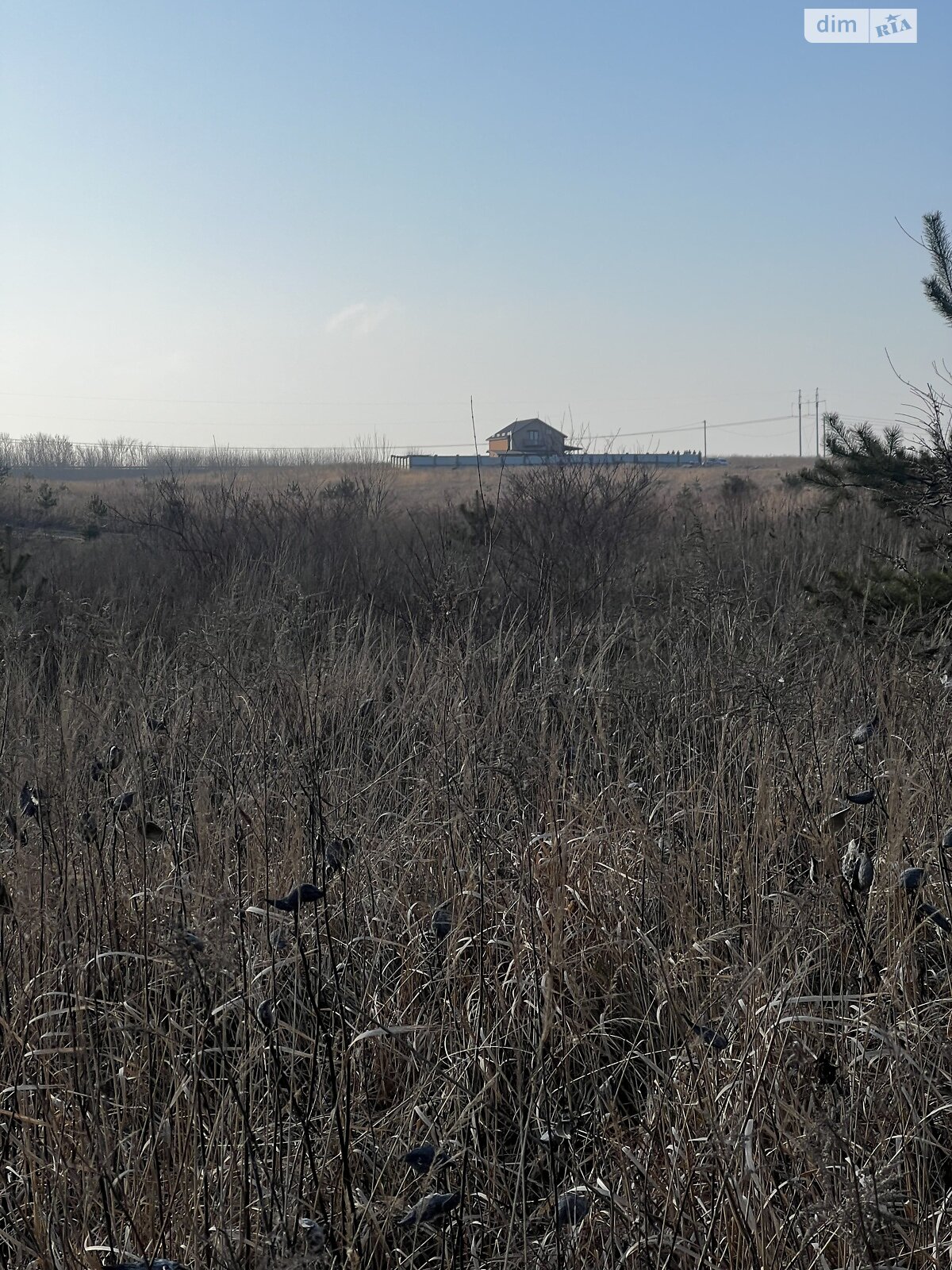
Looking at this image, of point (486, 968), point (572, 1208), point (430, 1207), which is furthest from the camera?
point (486, 968)

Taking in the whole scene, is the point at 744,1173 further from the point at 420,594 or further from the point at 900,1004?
the point at 420,594

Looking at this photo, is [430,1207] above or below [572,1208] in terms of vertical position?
above

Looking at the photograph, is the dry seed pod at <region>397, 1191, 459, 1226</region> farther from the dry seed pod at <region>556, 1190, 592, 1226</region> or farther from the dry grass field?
the dry seed pod at <region>556, 1190, 592, 1226</region>

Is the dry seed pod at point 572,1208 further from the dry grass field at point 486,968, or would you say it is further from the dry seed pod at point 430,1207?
the dry seed pod at point 430,1207

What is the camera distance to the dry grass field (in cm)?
190

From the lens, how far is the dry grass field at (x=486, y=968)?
6.23 feet

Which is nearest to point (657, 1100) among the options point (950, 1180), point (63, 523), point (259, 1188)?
point (950, 1180)

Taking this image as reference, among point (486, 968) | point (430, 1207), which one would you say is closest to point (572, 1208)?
point (430, 1207)

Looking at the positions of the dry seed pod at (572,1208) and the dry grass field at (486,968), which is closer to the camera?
the dry seed pod at (572,1208)

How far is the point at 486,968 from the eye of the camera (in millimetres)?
2803

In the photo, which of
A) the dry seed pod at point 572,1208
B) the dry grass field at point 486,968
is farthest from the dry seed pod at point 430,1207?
the dry seed pod at point 572,1208

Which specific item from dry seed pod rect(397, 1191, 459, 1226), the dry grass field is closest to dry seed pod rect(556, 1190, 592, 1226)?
the dry grass field

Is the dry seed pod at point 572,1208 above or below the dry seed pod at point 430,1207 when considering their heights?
below

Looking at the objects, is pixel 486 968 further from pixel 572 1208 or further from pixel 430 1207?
pixel 430 1207
